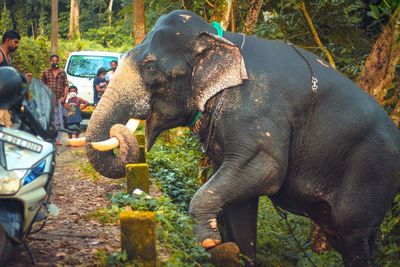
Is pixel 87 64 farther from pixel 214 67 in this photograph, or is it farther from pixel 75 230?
pixel 214 67

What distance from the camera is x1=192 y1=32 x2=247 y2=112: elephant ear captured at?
645 cm

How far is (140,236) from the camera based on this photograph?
5.23m

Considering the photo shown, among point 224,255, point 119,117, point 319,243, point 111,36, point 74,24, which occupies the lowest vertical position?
point 111,36

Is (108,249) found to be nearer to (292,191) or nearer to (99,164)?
(99,164)

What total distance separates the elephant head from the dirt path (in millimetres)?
595

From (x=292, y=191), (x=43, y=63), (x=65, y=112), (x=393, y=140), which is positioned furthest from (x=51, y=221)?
(x=43, y=63)

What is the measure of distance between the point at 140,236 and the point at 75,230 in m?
1.71

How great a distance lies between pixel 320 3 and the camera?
428 inches

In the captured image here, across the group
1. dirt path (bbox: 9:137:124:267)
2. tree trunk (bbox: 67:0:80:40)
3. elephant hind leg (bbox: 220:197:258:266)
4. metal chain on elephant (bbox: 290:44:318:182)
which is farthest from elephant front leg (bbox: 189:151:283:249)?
tree trunk (bbox: 67:0:80:40)

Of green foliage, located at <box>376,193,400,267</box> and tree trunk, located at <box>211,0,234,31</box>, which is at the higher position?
tree trunk, located at <box>211,0,234,31</box>

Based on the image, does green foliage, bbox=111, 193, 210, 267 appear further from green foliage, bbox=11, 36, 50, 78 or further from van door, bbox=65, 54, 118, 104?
green foliage, bbox=11, 36, 50, 78

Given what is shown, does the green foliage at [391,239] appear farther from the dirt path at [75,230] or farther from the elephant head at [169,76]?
the dirt path at [75,230]

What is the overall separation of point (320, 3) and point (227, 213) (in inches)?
188

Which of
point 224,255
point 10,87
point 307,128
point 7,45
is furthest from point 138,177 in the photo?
point 7,45
